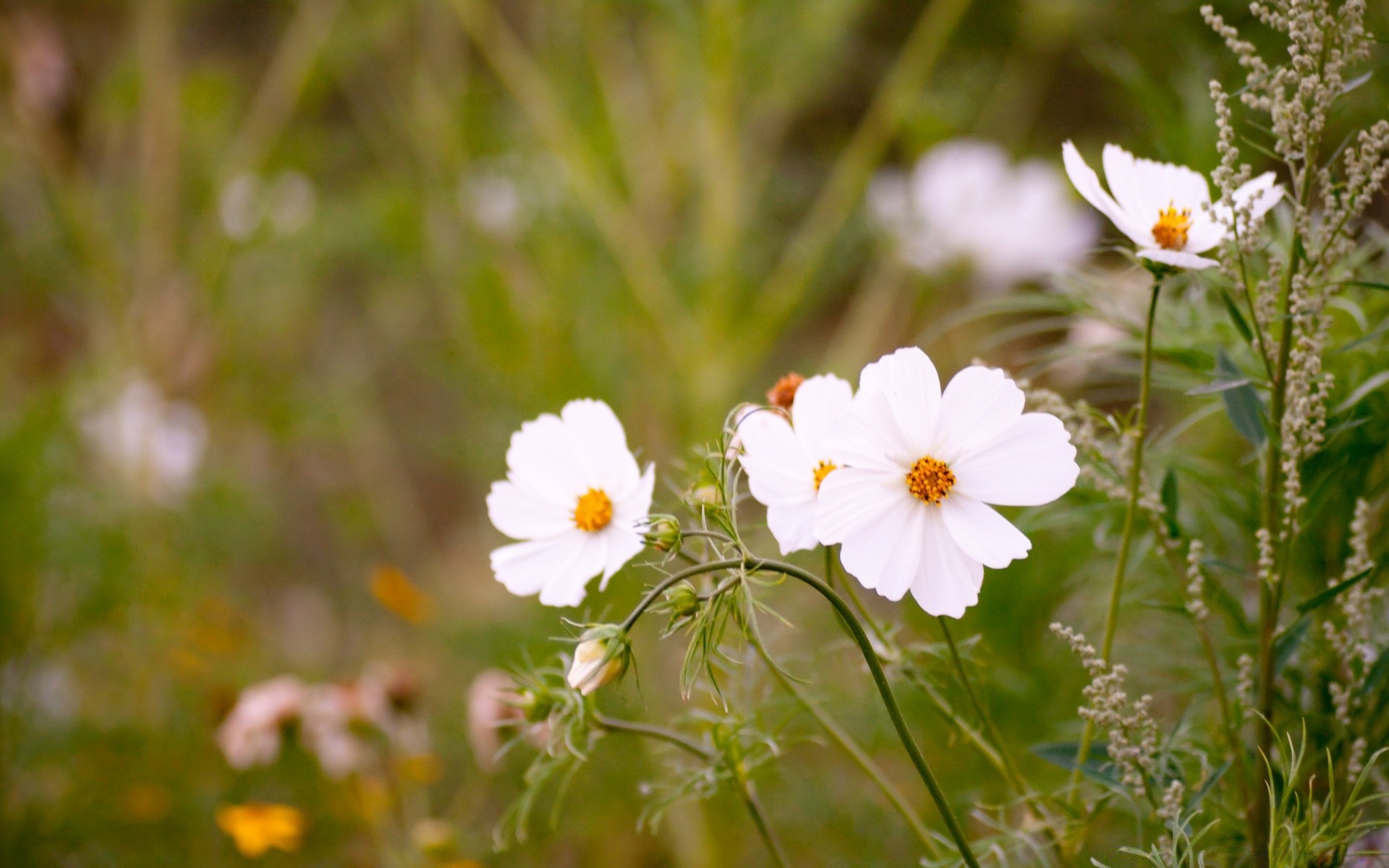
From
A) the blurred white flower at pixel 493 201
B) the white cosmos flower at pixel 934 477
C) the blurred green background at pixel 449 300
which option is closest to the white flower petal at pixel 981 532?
the white cosmos flower at pixel 934 477

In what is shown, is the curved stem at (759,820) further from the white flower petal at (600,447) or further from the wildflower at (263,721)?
the wildflower at (263,721)

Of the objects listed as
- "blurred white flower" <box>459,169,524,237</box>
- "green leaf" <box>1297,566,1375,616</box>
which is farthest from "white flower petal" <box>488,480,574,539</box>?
"blurred white flower" <box>459,169,524,237</box>

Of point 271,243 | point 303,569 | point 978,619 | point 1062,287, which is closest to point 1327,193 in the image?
point 1062,287

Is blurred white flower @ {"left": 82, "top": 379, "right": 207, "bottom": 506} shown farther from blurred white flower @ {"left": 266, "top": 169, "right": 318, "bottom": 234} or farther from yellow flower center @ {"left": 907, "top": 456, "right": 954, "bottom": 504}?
yellow flower center @ {"left": 907, "top": 456, "right": 954, "bottom": 504}

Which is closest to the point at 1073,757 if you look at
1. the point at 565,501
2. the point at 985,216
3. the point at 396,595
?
the point at 565,501

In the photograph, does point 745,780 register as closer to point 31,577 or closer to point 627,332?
point 31,577

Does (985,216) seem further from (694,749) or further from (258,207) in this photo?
(258,207)
